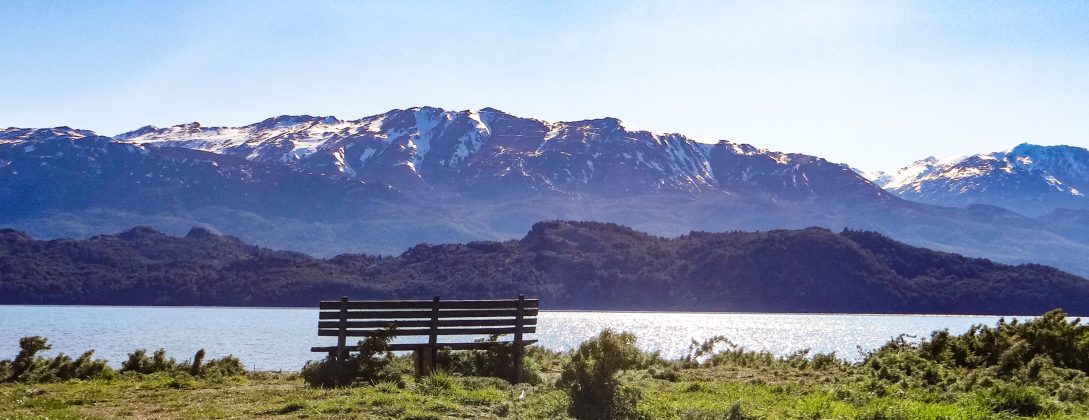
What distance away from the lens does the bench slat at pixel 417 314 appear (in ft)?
77.3

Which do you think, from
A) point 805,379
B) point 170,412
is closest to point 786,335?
point 805,379

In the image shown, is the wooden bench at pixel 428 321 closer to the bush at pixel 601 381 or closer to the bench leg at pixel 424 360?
the bench leg at pixel 424 360

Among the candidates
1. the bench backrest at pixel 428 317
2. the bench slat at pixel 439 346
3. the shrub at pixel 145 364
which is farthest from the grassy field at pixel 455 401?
the shrub at pixel 145 364

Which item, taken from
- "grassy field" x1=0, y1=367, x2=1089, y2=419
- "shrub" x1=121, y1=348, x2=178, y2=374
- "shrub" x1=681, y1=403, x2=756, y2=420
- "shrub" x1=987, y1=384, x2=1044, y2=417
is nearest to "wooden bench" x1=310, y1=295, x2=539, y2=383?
"grassy field" x1=0, y1=367, x2=1089, y2=419

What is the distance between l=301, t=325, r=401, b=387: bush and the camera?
22.7 metres

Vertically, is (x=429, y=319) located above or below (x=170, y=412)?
above

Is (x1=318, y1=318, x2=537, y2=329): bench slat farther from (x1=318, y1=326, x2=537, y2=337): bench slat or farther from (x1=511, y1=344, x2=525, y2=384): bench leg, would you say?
(x1=511, y1=344, x2=525, y2=384): bench leg

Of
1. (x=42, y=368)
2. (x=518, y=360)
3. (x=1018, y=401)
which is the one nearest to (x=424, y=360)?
(x=518, y=360)

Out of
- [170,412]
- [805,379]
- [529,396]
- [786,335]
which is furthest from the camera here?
[786,335]

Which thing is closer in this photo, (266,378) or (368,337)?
(368,337)

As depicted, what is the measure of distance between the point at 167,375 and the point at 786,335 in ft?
388

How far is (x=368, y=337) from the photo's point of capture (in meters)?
23.3

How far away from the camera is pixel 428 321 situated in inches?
963

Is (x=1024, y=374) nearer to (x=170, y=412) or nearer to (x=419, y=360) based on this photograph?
(x=419, y=360)
